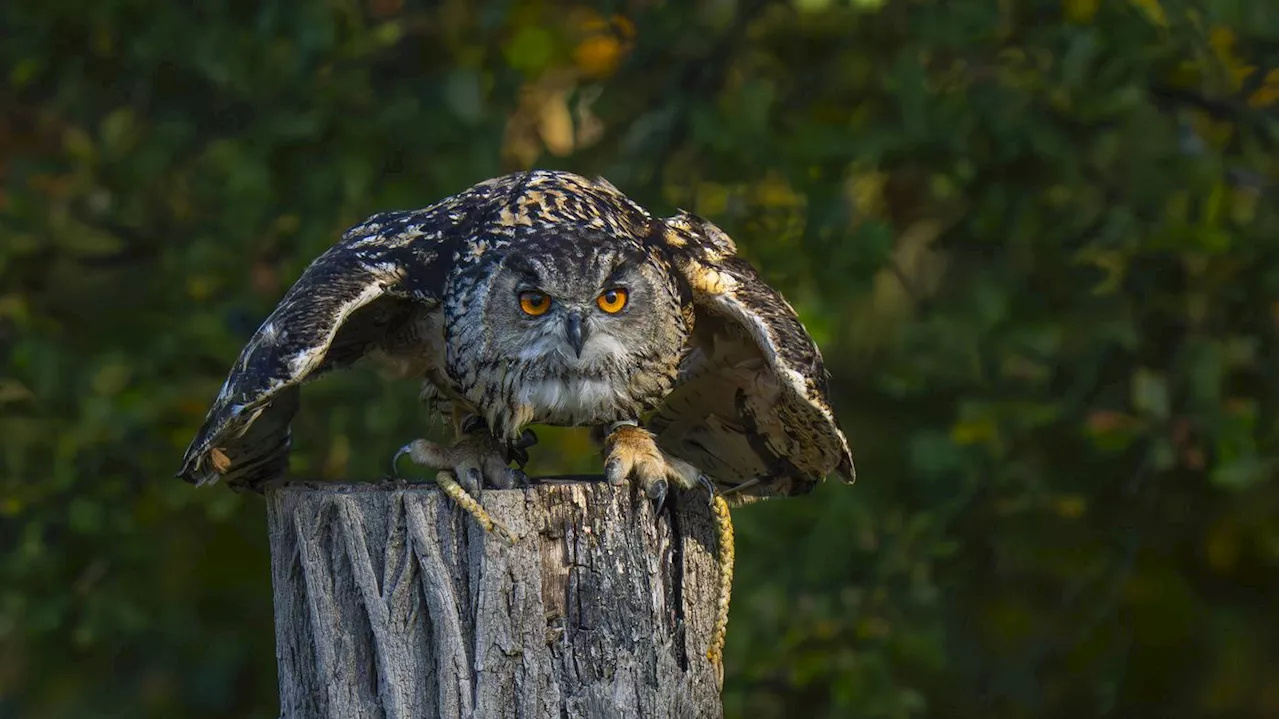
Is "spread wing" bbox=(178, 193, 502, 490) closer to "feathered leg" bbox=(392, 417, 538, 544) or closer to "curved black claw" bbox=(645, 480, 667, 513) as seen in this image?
"feathered leg" bbox=(392, 417, 538, 544)

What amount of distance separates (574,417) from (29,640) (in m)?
2.84

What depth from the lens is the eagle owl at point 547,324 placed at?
113 inches

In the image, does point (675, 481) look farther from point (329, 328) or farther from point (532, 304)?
point (329, 328)

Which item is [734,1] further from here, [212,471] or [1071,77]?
[212,471]

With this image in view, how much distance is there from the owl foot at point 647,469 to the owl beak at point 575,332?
233 millimetres

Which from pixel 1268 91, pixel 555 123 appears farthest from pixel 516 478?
pixel 555 123

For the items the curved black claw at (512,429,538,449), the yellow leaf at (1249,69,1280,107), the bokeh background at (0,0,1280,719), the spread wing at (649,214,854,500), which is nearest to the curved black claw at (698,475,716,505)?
the spread wing at (649,214,854,500)

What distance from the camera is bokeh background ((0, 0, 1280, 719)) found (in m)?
4.53

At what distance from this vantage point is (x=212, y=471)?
2822 millimetres

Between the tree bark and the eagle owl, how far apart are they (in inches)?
10.0

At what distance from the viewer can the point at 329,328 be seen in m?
2.64

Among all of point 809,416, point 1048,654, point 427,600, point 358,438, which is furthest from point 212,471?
point 1048,654

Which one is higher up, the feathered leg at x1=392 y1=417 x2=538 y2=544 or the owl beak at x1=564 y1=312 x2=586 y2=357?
the owl beak at x1=564 y1=312 x2=586 y2=357

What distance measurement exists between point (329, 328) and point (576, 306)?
545 millimetres
